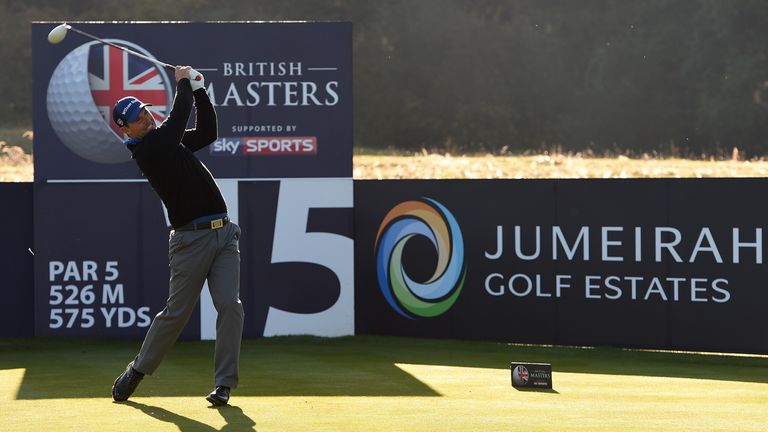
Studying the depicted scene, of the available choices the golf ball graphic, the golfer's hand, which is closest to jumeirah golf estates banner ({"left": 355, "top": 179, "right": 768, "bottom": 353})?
the golf ball graphic

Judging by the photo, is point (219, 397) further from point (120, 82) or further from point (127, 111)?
point (120, 82)

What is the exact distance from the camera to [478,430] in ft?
20.9

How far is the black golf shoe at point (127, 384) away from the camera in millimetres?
7363

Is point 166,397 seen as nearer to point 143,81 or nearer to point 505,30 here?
point 143,81

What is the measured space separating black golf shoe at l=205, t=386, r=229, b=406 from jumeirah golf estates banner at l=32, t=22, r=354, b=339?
436 cm

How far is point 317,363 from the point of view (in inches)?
389

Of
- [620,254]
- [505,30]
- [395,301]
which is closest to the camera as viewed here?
[620,254]

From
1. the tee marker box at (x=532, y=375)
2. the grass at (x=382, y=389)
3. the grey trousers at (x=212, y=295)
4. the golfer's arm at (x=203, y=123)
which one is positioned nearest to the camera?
the grass at (x=382, y=389)

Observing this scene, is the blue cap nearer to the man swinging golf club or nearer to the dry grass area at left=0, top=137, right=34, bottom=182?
the man swinging golf club

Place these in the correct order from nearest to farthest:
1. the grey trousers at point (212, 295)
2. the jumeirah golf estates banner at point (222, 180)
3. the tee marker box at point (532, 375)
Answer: the grey trousers at point (212, 295) → the tee marker box at point (532, 375) → the jumeirah golf estates banner at point (222, 180)

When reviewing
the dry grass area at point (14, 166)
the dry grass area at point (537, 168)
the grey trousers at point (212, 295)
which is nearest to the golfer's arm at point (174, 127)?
the grey trousers at point (212, 295)

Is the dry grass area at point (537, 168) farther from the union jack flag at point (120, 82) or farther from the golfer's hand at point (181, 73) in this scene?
the golfer's hand at point (181, 73)

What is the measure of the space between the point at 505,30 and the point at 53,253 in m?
38.6

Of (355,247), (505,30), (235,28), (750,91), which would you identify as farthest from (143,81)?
(505,30)
